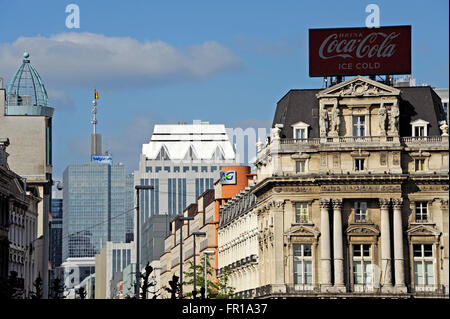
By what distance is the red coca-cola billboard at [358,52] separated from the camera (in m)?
148

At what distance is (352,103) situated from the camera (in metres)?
144

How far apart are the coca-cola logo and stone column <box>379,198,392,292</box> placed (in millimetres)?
17276

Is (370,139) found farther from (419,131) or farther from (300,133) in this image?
(300,133)

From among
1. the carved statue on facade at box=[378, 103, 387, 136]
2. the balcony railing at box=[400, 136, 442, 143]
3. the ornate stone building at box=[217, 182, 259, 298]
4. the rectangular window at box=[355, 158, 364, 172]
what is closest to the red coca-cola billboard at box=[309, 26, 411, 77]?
the carved statue on facade at box=[378, 103, 387, 136]

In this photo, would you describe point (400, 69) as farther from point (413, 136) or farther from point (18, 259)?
point (18, 259)

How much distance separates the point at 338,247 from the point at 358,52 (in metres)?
22.9

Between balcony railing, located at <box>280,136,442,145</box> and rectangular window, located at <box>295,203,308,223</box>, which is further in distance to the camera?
rectangular window, located at <box>295,203,308,223</box>

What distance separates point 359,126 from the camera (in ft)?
479

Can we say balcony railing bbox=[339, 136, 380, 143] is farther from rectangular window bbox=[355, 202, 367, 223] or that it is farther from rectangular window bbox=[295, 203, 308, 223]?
rectangular window bbox=[295, 203, 308, 223]

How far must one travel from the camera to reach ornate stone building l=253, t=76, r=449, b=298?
143 m

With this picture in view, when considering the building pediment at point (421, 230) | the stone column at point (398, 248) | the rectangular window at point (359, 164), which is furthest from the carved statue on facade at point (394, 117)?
the building pediment at point (421, 230)

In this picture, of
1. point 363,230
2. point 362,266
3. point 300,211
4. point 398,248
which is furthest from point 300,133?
point 398,248

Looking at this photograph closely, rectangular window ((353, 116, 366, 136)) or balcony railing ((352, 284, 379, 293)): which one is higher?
rectangular window ((353, 116, 366, 136))
